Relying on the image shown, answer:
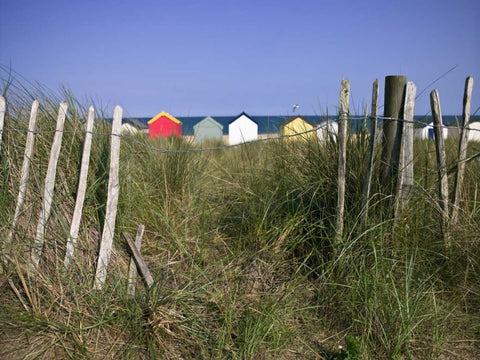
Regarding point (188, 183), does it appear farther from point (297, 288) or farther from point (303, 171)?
point (297, 288)

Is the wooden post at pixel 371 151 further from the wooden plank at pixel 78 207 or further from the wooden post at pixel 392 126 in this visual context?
the wooden plank at pixel 78 207

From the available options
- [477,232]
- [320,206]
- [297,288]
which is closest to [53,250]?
[297,288]

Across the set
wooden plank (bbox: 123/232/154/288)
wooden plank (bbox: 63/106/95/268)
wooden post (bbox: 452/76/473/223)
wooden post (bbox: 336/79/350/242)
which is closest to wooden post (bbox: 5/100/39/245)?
wooden plank (bbox: 63/106/95/268)

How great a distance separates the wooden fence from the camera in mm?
2945

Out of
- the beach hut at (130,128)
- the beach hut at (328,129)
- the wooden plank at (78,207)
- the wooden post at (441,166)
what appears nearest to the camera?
the wooden plank at (78,207)

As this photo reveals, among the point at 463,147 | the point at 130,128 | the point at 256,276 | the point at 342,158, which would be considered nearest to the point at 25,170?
the point at 256,276

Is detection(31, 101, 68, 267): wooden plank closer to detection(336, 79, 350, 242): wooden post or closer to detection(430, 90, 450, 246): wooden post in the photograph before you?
detection(336, 79, 350, 242): wooden post

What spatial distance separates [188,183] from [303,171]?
1585mm

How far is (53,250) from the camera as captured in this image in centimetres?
298

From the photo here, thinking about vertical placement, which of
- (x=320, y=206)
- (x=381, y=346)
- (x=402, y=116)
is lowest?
(x=381, y=346)

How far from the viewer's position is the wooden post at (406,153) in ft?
10.3

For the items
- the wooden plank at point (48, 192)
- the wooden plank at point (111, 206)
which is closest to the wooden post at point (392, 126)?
the wooden plank at point (111, 206)

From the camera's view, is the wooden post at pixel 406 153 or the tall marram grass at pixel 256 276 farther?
the wooden post at pixel 406 153

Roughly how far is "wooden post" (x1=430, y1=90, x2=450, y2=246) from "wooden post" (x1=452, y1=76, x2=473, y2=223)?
0.10 meters
